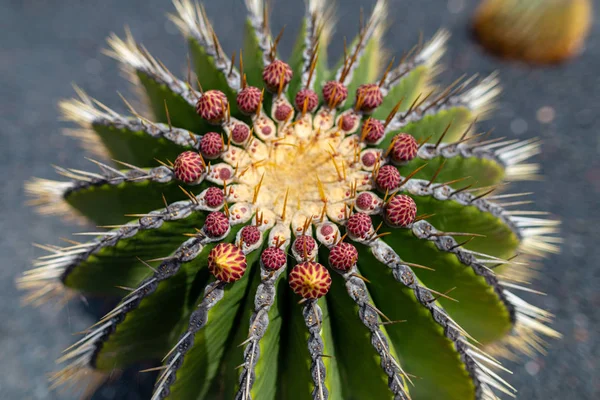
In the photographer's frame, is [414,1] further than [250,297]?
Yes

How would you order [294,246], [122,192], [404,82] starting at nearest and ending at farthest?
[294,246] < [122,192] < [404,82]

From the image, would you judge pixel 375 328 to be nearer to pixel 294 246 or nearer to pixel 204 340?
pixel 294 246

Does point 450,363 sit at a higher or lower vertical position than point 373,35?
lower

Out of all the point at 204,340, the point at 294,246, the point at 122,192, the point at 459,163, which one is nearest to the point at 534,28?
the point at 459,163

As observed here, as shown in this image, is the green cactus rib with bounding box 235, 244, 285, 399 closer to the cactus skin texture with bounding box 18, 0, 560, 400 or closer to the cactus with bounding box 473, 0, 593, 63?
the cactus skin texture with bounding box 18, 0, 560, 400

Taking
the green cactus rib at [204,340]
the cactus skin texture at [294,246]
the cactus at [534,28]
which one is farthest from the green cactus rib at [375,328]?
the cactus at [534,28]

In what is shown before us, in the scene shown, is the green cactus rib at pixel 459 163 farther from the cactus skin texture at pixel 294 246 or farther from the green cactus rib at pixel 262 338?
the green cactus rib at pixel 262 338

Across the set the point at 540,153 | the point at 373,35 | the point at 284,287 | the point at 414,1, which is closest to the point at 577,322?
the point at 540,153

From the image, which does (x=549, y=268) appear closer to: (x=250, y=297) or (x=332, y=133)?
(x=332, y=133)

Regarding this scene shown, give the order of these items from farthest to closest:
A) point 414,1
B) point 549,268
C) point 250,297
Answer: point 414,1, point 549,268, point 250,297
